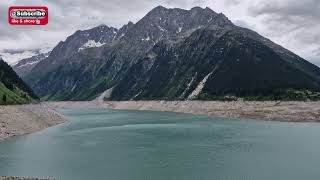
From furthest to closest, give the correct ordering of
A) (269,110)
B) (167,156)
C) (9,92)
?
1. (269,110)
2. (9,92)
3. (167,156)

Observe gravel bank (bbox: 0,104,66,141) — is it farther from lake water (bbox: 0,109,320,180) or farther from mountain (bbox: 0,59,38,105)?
lake water (bbox: 0,109,320,180)

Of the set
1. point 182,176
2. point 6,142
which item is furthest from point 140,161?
point 6,142

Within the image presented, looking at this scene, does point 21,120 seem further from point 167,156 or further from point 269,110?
point 269,110

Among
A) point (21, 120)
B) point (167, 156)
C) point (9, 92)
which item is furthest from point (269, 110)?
point (9, 92)

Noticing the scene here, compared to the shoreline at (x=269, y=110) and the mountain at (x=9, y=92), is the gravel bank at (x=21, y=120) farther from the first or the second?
the shoreline at (x=269, y=110)

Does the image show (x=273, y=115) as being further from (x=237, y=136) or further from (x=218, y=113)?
(x=237, y=136)

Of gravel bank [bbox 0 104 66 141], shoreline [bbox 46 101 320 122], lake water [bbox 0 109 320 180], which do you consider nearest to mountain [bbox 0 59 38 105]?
gravel bank [bbox 0 104 66 141]
